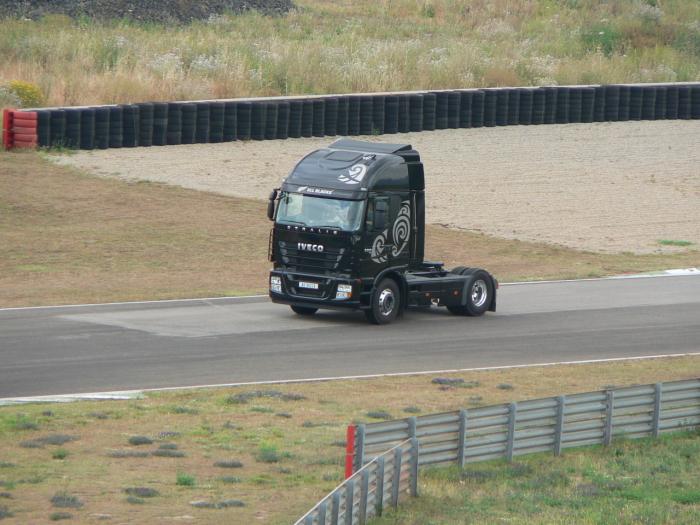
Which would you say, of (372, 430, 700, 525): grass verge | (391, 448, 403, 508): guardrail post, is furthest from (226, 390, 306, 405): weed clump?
(391, 448, 403, 508): guardrail post

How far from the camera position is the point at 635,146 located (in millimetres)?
46906

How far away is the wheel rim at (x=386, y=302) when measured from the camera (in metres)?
24.4

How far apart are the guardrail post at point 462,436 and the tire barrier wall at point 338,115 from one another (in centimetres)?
2558

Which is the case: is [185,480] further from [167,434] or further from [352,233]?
[352,233]

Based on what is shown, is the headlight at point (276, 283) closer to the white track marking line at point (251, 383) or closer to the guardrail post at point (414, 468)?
the white track marking line at point (251, 383)

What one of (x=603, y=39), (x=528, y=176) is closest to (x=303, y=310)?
(x=528, y=176)

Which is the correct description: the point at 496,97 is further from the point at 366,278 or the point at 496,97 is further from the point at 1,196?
the point at 366,278

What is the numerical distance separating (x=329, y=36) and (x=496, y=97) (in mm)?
14903

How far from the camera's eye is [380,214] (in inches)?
944

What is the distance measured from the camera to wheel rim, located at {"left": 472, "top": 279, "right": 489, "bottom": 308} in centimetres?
2562

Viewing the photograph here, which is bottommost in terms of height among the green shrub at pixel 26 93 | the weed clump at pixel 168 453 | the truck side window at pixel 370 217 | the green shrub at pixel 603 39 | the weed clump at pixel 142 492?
the weed clump at pixel 168 453

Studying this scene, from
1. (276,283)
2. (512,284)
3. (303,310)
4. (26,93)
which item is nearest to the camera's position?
(276,283)

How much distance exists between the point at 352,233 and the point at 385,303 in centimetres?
154

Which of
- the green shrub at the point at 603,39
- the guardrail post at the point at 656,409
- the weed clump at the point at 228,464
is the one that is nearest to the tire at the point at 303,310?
the guardrail post at the point at 656,409
